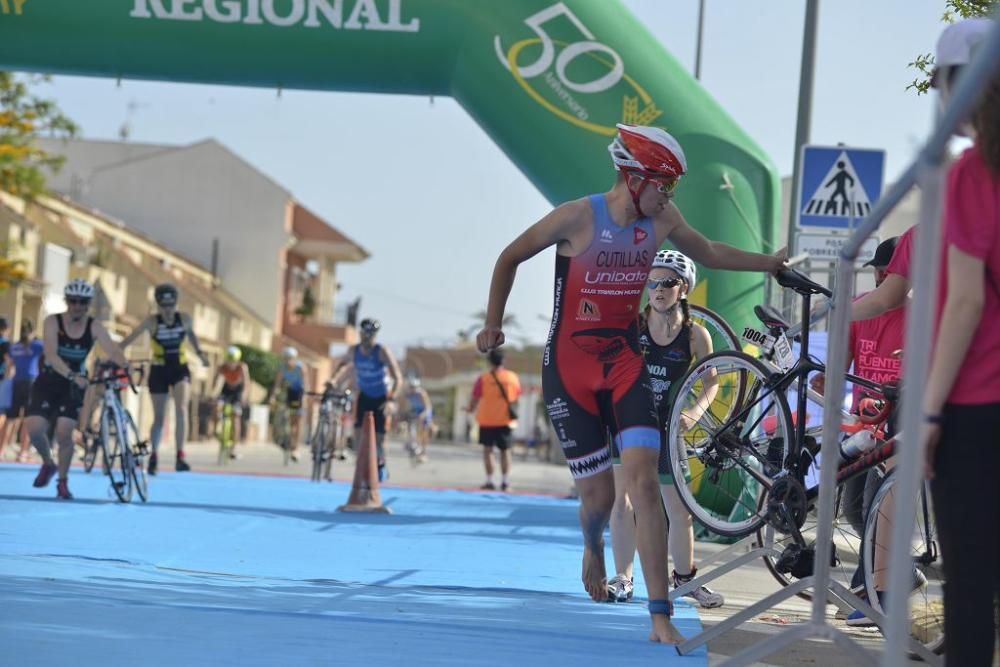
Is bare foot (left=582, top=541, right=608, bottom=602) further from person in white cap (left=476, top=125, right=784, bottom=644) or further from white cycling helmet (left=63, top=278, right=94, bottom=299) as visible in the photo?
white cycling helmet (left=63, top=278, right=94, bottom=299)

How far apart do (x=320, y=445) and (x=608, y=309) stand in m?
15.2

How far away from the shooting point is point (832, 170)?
39.5 feet

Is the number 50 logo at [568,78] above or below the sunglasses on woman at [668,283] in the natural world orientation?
above

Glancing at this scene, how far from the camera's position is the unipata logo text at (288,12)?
1485 cm

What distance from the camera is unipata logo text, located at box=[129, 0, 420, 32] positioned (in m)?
14.9

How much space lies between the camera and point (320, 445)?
21156 millimetres

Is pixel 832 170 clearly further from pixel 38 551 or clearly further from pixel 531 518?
pixel 38 551

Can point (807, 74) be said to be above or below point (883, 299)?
above

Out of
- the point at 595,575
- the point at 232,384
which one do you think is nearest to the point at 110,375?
the point at 595,575

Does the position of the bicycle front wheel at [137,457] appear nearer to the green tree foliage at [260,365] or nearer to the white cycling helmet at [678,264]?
the white cycling helmet at [678,264]

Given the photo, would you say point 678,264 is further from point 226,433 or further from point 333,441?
point 226,433

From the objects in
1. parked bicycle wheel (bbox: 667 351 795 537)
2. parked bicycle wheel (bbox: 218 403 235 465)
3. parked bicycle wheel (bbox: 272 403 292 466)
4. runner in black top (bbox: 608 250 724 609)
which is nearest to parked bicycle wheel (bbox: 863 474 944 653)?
parked bicycle wheel (bbox: 667 351 795 537)

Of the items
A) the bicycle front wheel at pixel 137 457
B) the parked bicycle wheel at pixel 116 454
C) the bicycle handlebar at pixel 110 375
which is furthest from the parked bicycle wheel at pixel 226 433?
the parked bicycle wheel at pixel 116 454

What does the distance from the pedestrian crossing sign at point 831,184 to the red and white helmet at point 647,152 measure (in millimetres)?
5837
